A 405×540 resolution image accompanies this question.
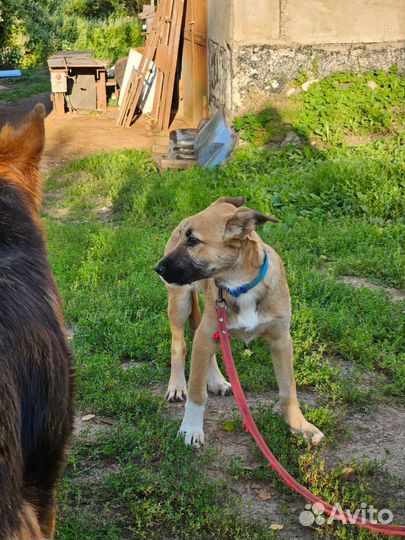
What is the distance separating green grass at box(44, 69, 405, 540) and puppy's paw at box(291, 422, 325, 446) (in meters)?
0.06

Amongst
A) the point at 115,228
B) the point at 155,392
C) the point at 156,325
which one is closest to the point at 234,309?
the point at 155,392

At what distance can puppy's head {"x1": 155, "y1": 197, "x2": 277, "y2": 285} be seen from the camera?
165 inches

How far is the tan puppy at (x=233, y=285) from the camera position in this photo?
4.20 metres

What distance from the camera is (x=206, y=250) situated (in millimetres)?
4203

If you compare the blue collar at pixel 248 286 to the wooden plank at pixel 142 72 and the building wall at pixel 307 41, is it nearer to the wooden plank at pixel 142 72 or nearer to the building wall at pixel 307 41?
the building wall at pixel 307 41

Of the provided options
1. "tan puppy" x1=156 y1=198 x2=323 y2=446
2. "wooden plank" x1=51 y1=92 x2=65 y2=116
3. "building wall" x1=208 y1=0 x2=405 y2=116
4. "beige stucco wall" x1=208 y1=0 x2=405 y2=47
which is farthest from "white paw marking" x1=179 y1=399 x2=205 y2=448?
"wooden plank" x1=51 y1=92 x2=65 y2=116

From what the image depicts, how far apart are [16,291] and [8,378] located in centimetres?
33

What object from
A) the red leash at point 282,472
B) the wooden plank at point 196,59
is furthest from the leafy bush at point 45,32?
the red leash at point 282,472

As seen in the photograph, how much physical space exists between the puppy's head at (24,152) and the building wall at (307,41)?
8.26 metres

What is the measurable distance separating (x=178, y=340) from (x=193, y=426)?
747 millimetres

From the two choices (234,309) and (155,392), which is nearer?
(234,309)

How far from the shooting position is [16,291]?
7.91 ft

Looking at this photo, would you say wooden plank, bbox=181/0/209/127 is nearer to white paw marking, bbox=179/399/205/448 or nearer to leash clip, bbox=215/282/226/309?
leash clip, bbox=215/282/226/309

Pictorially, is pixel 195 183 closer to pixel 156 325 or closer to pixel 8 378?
pixel 156 325
